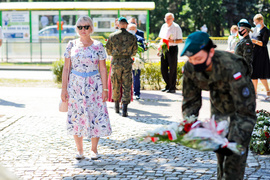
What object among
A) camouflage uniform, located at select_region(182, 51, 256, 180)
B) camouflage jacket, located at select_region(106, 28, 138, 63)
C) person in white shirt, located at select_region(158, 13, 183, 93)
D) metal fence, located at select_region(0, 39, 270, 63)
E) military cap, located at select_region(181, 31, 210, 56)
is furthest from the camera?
metal fence, located at select_region(0, 39, 270, 63)

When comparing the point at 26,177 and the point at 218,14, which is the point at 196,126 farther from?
the point at 218,14

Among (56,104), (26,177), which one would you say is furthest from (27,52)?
(26,177)

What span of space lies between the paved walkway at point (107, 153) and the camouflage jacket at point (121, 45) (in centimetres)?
128

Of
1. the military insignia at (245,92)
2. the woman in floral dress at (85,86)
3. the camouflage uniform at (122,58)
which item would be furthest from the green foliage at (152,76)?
the military insignia at (245,92)

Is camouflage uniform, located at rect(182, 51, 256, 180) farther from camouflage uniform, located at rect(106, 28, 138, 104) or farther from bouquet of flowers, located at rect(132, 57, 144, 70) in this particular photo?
bouquet of flowers, located at rect(132, 57, 144, 70)

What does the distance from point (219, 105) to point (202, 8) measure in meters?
47.9

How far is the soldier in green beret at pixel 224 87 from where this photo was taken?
342 centimetres

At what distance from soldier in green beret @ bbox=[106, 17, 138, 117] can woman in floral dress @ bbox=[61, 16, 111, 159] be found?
2.97 m

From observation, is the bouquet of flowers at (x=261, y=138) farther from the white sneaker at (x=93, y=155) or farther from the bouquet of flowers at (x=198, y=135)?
the bouquet of flowers at (x=198, y=135)

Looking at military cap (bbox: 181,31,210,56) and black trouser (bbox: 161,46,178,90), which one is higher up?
military cap (bbox: 181,31,210,56)

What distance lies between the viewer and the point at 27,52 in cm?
2388

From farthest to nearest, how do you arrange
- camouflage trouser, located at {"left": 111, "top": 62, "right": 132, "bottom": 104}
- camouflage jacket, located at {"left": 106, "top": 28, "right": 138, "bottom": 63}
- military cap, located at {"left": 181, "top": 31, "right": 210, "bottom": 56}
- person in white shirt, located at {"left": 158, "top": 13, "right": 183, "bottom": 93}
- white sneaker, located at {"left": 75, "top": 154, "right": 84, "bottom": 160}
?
person in white shirt, located at {"left": 158, "top": 13, "right": 183, "bottom": 93}, camouflage trouser, located at {"left": 111, "top": 62, "right": 132, "bottom": 104}, camouflage jacket, located at {"left": 106, "top": 28, "right": 138, "bottom": 63}, white sneaker, located at {"left": 75, "top": 154, "right": 84, "bottom": 160}, military cap, located at {"left": 181, "top": 31, "right": 210, "bottom": 56}

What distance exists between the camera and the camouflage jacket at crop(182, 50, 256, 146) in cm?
348

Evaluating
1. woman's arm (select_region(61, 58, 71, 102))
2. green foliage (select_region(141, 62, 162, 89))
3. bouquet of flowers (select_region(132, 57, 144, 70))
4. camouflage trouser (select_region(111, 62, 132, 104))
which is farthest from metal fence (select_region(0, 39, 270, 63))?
woman's arm (select_region(61, 58, 71, 102))
